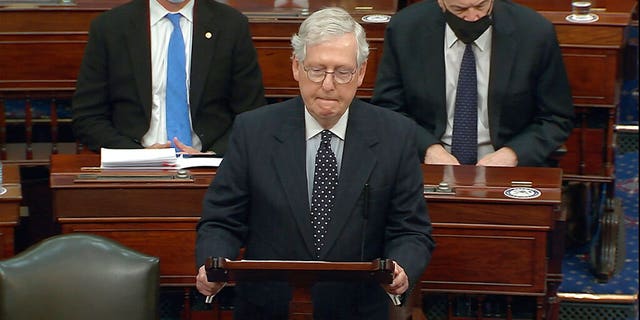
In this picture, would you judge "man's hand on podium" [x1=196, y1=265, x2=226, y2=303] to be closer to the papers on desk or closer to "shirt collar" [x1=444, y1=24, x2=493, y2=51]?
the papers on desk

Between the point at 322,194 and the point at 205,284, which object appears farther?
the point at 322,194

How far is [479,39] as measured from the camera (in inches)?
178

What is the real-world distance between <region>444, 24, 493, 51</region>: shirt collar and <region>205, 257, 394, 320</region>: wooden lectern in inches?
60.6

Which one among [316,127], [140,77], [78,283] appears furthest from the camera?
[140,77]

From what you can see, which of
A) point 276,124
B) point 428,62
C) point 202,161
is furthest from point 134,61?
point 276,124

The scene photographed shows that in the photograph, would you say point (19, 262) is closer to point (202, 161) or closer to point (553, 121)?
point (202, 161)

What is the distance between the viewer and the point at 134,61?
4.59 metres

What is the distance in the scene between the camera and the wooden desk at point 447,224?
13.4 ft

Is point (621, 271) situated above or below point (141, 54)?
→ below

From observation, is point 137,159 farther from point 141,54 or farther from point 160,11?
point 160,11

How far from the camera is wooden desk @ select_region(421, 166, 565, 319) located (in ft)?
13.4

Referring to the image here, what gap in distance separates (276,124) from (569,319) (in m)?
1.66

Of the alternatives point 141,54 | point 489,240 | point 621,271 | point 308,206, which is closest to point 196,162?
point 141,54

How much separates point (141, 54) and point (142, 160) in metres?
0.54
